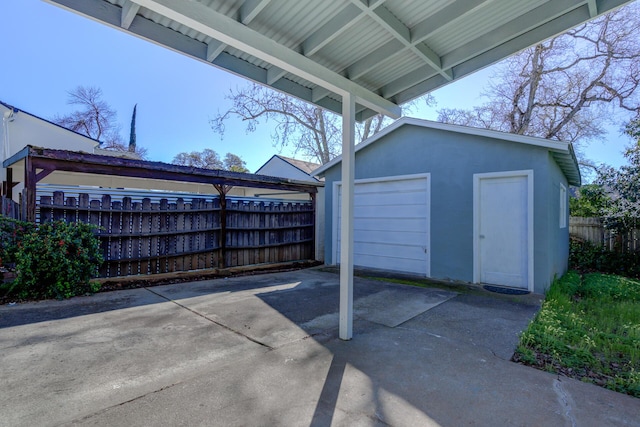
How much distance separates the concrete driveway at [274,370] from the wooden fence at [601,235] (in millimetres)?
7445

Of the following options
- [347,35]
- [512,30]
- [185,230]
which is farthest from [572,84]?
[185,230]

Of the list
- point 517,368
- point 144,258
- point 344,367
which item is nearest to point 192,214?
point 144,258

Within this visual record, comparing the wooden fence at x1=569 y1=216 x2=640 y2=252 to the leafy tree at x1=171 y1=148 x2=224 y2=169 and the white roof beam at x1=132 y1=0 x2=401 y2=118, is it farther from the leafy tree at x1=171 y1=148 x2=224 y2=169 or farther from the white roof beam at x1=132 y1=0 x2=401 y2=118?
the leafy tree at x1=171 y1=148 x2=224 y2=169

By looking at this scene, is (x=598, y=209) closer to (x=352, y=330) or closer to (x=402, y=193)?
(x=402, y=193)

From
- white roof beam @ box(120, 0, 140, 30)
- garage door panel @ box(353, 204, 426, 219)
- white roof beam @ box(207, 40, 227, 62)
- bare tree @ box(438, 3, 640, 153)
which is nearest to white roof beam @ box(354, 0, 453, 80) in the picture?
white roof beam @ box(207, 40, 227, 62)

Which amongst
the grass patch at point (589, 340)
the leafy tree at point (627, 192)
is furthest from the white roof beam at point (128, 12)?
the leafy tree at point (627, 192)

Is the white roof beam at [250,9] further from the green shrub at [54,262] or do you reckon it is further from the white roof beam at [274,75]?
the green shrub at [54,262]

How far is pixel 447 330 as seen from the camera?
12.2 feet

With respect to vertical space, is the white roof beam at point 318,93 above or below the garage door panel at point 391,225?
above

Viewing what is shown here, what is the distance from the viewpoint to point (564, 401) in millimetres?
2326

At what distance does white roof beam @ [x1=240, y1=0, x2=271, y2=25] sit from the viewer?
2.41 m

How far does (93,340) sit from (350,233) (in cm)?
284

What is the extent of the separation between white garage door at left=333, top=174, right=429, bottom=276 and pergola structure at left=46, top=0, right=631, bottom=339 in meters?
3.61

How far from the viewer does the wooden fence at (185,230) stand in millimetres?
5719
